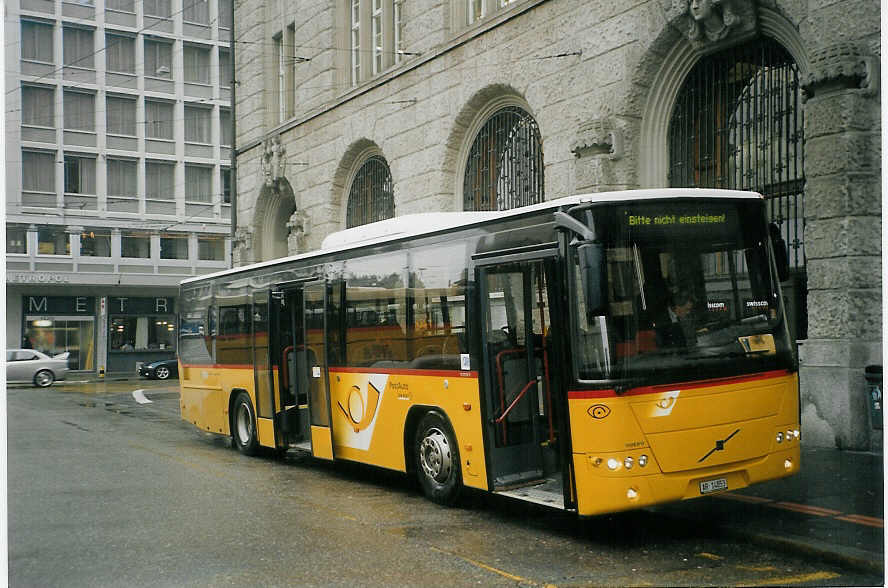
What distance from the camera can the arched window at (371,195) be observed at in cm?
2436

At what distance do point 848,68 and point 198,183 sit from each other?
36.4 meters

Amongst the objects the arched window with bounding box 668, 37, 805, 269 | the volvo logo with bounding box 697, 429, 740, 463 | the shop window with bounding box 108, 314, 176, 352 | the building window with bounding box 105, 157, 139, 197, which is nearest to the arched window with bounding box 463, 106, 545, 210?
the arched window with bounding box 668, 37, 805, 269

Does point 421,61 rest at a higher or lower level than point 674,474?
higher

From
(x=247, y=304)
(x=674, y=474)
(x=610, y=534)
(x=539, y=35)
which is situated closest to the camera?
(x=674, y=474)

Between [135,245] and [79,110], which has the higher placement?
[79,110]

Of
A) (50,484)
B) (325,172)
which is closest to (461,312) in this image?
(50,484)

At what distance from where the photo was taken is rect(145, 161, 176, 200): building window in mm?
41531

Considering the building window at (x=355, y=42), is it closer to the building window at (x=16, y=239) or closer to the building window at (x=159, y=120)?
the building window at (x=16, y=239)

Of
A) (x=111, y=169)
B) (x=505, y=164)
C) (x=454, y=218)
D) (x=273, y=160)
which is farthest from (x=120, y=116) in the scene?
(x=454, y=218)

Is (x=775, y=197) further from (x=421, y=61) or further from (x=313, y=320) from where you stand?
(x=421, y=61)

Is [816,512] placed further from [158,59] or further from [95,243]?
[95,243]

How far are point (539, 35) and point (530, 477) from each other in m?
10.9

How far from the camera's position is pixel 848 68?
472 inches

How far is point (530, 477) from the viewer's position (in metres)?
9.17
